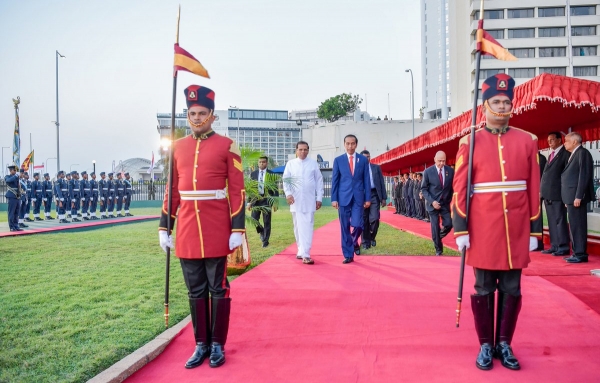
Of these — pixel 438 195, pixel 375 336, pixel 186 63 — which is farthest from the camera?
pixel 438 195

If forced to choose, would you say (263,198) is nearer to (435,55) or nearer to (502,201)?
(502,201)

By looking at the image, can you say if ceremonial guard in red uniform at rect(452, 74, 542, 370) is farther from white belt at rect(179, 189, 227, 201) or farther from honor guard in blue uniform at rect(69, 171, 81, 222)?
honor guard in blue uniform at rect(69, 171, 81, 222)

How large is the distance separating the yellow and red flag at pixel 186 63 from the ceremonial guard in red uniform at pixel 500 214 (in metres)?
2.13

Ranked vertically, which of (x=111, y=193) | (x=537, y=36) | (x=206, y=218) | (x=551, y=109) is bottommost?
(x=206, y=218)

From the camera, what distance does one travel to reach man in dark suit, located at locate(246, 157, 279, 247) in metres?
8.82

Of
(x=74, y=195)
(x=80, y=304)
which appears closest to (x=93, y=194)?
(x=74, y=195)

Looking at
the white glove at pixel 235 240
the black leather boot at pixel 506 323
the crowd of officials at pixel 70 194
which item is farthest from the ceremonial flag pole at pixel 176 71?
the crowd of officials at pixel 70 194

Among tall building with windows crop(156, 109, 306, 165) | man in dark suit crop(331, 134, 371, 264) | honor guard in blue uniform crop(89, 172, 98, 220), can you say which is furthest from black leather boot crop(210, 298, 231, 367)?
tall building with windows crop(156, 109, 306, 165)

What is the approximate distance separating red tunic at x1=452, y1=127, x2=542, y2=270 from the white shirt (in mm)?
4524

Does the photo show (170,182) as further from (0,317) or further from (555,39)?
(555,39)

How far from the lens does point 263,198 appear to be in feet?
29.2

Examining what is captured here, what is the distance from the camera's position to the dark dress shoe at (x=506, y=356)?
3371 millimetres

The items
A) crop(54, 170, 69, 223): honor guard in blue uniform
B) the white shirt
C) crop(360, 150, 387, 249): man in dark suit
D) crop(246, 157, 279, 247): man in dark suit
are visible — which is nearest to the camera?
the white shirt

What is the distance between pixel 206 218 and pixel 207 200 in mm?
137
